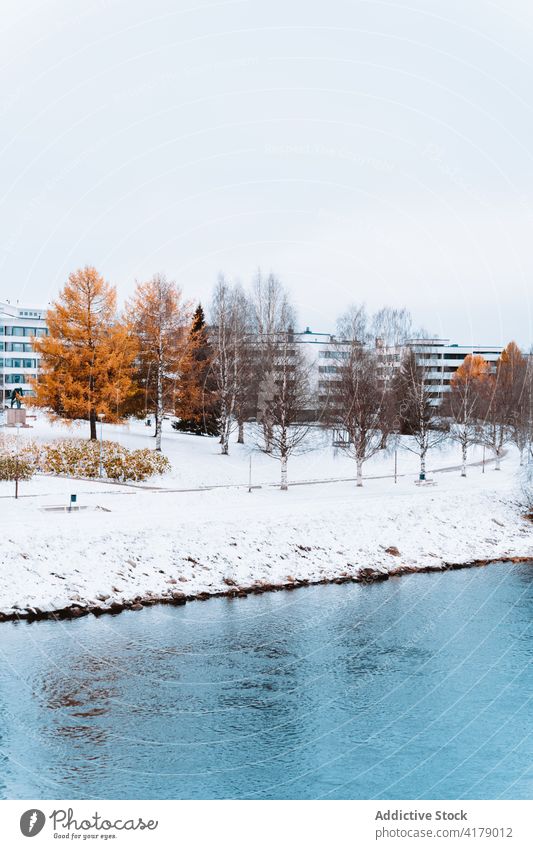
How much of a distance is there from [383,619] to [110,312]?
3205cm

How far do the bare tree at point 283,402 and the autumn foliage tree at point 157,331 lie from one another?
7.54 meters

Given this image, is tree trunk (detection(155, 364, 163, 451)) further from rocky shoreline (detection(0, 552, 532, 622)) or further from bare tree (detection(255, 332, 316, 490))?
rocky shoreline (detection(0, 552, 532, 622))

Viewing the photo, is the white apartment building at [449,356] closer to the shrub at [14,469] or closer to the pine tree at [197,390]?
the pine tree at [197,390]

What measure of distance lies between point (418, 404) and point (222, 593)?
34.5m

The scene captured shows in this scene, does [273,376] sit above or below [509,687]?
above

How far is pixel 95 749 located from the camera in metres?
18.0

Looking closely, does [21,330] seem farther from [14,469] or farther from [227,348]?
[14,469]

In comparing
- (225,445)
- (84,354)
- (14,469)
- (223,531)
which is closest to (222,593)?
(223,531)

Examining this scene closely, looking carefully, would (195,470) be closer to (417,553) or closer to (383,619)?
(417,553)

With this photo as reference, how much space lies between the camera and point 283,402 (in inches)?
2046

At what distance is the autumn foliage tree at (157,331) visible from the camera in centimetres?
5791

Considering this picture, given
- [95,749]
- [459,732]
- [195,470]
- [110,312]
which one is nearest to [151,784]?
[95,749]

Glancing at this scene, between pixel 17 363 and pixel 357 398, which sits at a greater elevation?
pixel 17 363

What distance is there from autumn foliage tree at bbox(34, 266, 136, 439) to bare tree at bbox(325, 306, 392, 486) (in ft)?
49.0
